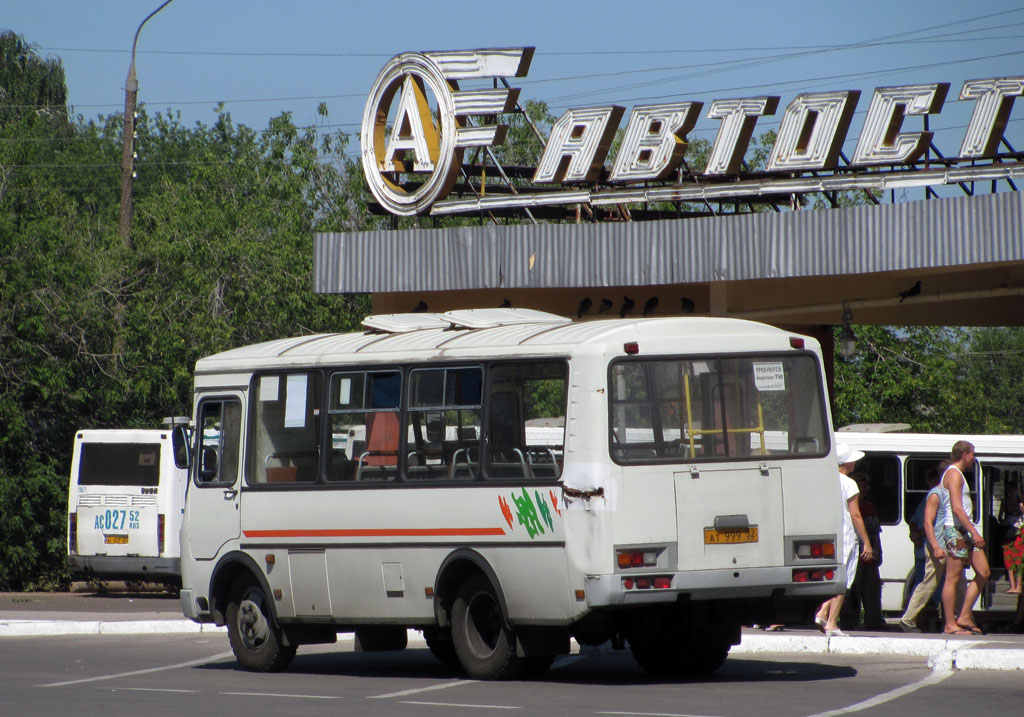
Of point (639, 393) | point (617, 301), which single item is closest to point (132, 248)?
point (617, 301)

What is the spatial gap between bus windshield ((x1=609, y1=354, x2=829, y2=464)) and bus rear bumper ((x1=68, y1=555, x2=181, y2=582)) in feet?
49.1

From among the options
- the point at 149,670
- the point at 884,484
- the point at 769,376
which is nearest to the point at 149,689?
the point at 149,670

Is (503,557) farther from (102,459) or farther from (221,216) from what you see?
(221,216)

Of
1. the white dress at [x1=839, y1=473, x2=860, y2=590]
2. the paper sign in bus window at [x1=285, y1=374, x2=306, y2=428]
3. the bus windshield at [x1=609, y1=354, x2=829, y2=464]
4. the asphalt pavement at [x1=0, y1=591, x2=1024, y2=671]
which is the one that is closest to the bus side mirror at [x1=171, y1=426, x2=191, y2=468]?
the paper sign in bus window at [x1=285, y1=374, x2=306, y2=428]

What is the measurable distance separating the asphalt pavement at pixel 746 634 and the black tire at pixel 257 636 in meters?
2.32

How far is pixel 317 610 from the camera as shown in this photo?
12.8m

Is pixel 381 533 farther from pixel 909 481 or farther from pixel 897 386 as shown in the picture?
pixel 897 386

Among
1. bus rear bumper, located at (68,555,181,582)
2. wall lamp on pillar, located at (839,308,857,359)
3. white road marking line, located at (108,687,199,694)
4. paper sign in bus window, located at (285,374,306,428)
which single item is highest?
wall lamp on pillar, located at (839,308,857,359)

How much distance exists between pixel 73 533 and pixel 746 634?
560 inches

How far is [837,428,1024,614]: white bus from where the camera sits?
19.5 meters

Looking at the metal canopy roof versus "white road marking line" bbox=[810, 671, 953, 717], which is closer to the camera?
"white road marking line" bbox=[810, 671, 953, 717]

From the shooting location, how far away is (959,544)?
14.3m

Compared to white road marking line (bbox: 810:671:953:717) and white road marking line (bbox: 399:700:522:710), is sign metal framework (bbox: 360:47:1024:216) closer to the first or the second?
white road marking line (bbox: 810:671:953:717)

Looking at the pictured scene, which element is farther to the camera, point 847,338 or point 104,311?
point 104,311
